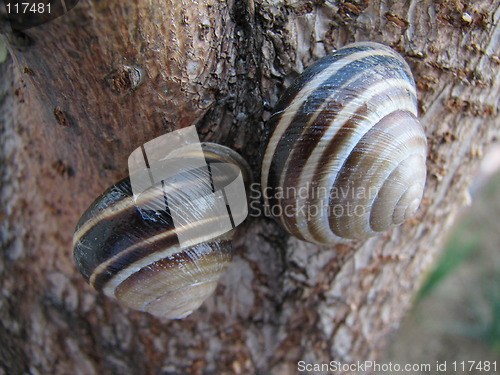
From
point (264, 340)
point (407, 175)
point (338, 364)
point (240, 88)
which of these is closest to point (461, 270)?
point (338, 364)

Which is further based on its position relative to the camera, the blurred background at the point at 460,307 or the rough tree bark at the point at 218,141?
the blurred background at the point at 460,307

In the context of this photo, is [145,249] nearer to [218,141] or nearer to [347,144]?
[218,141]

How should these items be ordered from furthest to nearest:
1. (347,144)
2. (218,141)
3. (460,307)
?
1. (460,307)
2. (218,141)
3. (347,144)

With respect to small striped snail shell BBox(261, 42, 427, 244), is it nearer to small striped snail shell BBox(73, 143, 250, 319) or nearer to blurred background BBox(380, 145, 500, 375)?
small striped snail shell BBox(73, 143, 250, 319)

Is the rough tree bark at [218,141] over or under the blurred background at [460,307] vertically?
over

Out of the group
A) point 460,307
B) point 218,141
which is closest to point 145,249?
point 218,141

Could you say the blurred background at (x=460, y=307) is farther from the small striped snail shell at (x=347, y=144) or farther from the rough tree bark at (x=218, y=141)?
the small striped snail shell at (x=347, y=144)

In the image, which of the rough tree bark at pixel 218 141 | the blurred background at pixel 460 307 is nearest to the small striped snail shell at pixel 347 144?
the rough tree bark at pixel 218 141
